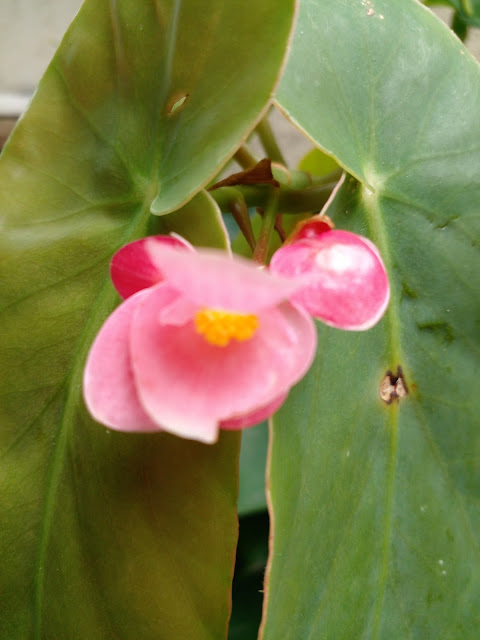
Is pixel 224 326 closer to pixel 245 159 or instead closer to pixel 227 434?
pixel 227 434

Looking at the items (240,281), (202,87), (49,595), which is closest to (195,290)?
(240,281)

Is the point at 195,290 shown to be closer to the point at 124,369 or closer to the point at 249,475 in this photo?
the point at 124,369

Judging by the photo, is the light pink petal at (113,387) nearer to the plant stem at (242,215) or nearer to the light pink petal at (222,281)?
the light pink petal at (222,281)

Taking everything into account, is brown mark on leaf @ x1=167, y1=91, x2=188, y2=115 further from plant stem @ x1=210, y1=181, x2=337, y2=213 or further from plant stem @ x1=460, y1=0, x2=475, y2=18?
plant stem @ x1=460, y1=0, x2=475, y2=18

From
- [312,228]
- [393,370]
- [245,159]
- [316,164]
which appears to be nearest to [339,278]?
[312,228]

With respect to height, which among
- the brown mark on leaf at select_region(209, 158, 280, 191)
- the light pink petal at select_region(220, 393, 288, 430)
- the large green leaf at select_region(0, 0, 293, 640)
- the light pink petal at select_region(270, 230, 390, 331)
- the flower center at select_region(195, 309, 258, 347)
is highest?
the light pink petal at select_region(270, 230, 390, 331)

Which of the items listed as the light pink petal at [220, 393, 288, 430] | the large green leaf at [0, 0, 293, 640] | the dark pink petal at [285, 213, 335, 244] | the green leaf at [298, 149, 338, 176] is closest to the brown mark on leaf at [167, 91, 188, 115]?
the large green leaf at [0, 0, 293, 640]
